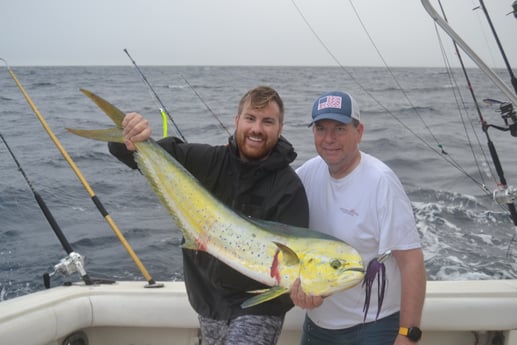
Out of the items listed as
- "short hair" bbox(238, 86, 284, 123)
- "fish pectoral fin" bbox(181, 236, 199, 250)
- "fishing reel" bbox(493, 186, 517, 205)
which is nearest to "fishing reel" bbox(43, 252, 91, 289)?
"fish pectoral fin" bbox(181, 236, 199, 250)

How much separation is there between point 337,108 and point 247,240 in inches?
30.1

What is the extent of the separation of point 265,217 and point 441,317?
1.47m

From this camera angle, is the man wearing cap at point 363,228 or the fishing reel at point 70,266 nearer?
the man wearing cap at point 363,228

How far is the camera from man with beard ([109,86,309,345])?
2.27 meters

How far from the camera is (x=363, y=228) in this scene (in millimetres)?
2289

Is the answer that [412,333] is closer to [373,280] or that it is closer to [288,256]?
[373,280]

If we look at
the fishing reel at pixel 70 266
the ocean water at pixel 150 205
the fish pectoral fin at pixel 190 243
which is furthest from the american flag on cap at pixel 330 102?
the ocean water at pixel 150 205

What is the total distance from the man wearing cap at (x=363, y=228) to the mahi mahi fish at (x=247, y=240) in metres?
0.34

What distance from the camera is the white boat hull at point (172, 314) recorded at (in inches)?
120

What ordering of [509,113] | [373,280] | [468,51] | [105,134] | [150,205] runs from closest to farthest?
[105,134], [373,280], [468,51], [509,113], [150,205]

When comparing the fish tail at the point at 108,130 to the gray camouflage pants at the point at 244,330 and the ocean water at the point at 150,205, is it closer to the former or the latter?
the gray camouflage pants at the point at 244,330

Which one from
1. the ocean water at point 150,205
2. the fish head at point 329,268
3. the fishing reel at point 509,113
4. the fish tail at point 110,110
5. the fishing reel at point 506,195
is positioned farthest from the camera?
the ocean water at point 150,205

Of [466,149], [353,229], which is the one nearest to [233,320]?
[353,229]

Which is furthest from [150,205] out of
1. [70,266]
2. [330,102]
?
[330,102]
